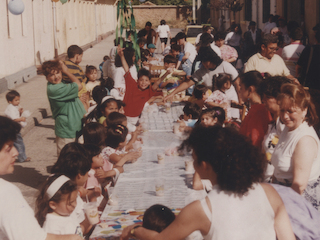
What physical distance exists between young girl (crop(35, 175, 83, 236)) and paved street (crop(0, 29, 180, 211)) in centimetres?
27

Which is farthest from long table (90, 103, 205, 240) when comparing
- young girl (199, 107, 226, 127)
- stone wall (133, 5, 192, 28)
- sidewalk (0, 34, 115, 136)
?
stone wall (133, 5, 192, 28)

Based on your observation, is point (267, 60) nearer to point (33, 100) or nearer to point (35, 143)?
point (35, 143)

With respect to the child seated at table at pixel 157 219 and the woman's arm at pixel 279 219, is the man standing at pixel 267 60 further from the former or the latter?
the woman's arm at pixel 279 219

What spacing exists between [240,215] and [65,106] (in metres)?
4.03

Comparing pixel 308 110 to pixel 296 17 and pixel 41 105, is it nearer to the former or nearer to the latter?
pixel 41 105

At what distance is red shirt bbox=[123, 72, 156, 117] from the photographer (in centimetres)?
698

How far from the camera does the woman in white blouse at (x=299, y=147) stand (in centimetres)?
298

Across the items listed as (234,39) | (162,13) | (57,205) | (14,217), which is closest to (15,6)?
(234,39)

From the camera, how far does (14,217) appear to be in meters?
2.19

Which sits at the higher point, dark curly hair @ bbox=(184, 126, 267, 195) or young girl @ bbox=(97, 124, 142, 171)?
dark curly hair @ bbox=(184, 126, 267, 195)

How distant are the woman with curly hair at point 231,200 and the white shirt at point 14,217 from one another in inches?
26.1

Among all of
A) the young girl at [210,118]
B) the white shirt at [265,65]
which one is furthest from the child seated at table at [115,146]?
the white shirt at [265,65]

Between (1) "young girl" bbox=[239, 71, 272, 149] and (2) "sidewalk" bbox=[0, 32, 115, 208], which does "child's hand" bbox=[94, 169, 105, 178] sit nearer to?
(2) "sidewalk" bbox=[0, 32, 115, 208]

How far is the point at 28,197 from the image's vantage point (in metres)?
5.76
